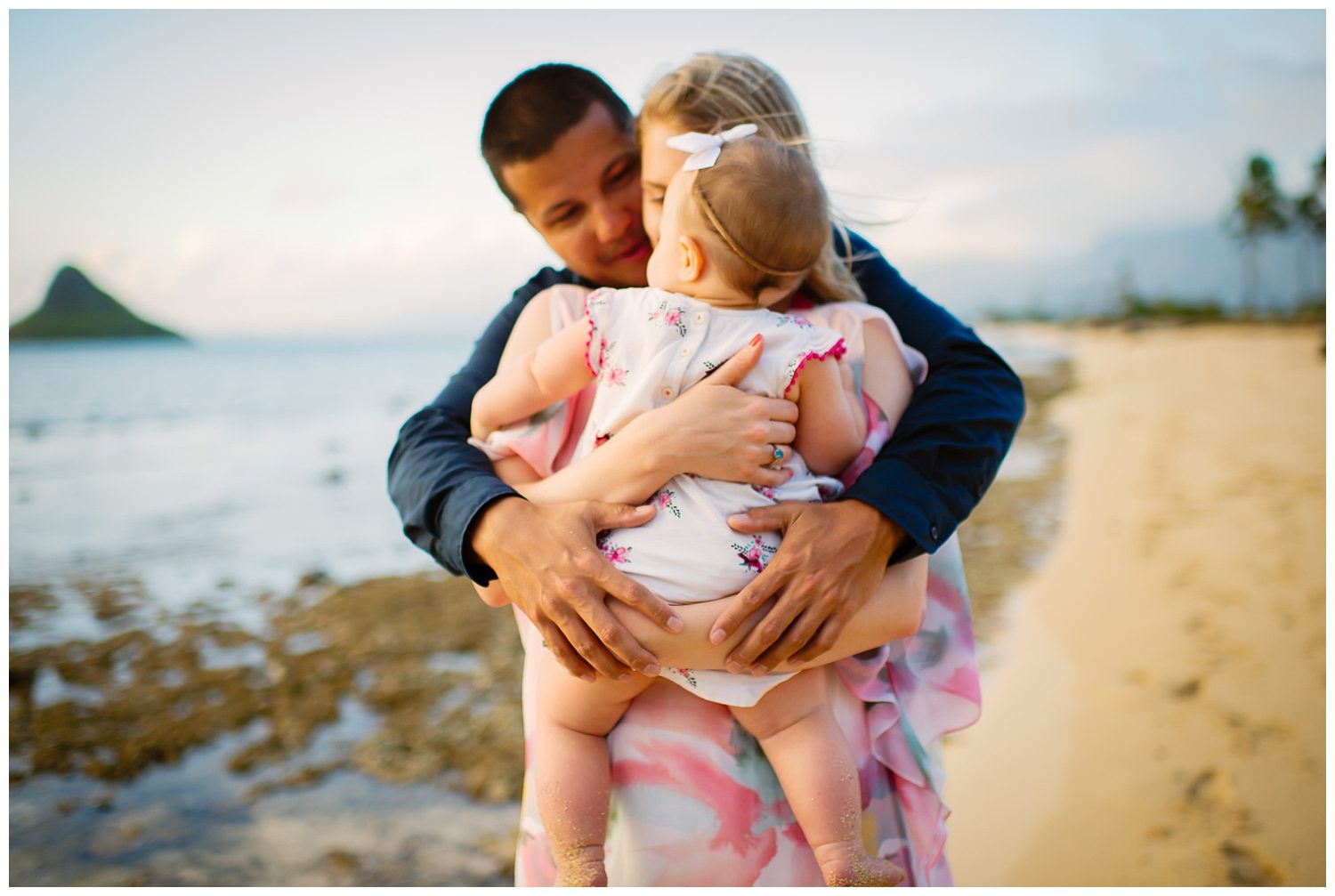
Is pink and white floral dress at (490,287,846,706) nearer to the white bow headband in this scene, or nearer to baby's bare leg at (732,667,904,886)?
baby's bare leg at (732,667,904,886)

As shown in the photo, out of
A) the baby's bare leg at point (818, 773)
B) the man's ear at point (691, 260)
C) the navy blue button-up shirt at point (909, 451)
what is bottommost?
the baby's bare leg at point (818, 773)

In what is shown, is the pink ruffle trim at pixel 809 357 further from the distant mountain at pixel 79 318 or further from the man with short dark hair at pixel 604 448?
the distant mountain at pixel 79 318

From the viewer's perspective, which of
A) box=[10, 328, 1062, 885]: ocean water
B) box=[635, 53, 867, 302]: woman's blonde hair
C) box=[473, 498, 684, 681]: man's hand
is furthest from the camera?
box=[10, 328, 1062, 885]: ocean water

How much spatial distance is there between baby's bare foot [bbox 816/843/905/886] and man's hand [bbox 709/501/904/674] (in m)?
0.32

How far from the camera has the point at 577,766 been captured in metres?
1.52

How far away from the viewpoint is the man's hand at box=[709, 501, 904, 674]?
54.9 inches

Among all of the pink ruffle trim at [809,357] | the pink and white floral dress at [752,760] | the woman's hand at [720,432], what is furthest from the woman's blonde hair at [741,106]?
the woman's hand at [720,432]

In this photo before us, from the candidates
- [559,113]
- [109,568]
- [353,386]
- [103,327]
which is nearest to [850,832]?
[559,113]

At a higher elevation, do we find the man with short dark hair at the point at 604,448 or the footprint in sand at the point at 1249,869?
the man with short dark hair at the point at 604,448

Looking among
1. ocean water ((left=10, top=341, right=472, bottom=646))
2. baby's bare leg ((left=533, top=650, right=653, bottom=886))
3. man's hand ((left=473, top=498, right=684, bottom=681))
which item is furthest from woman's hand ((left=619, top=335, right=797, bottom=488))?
ocean water ((left=10, top=341, right=472, bottom=646))

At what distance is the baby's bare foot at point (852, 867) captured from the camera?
1.46m

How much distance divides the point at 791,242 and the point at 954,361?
0.47m

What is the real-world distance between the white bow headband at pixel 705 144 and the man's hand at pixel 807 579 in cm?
60

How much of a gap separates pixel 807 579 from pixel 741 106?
96 centimetres
